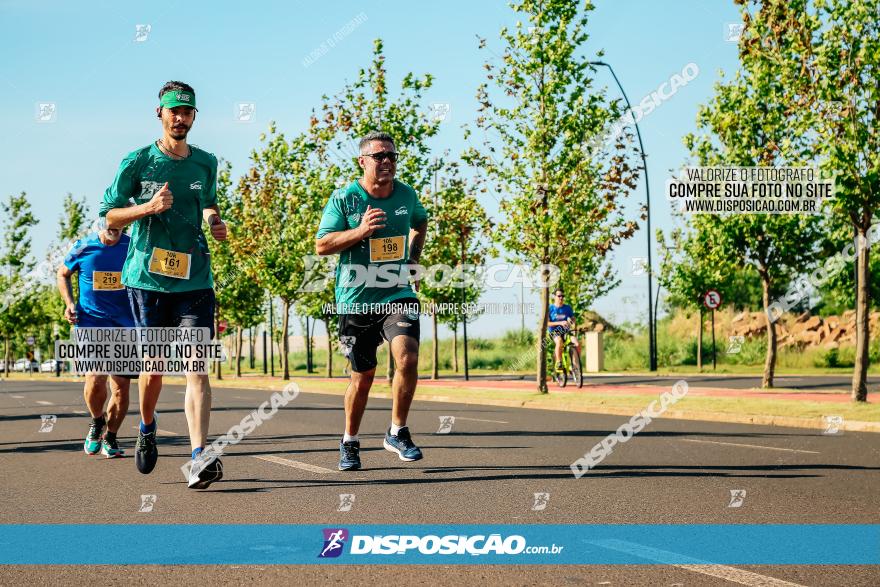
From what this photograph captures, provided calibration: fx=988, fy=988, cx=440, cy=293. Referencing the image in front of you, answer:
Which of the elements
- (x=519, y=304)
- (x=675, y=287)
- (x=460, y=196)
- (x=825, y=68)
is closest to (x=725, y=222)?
(x=825, y=68)

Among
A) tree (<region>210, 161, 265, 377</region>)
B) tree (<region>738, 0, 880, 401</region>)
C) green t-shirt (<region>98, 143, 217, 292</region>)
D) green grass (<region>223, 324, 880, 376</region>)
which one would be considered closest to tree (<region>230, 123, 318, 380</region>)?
tree (<region>210, 161, 265, 377</region>)

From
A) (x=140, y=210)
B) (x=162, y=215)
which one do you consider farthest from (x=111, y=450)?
(x=140, y=210)

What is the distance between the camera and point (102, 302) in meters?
8.80

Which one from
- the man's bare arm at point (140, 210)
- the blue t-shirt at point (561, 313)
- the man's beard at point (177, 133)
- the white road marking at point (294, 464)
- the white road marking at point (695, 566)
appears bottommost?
the white road marking at point (695, 566)

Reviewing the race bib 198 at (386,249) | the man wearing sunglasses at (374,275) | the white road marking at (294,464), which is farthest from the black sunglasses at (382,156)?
the white road marking at (294,464)

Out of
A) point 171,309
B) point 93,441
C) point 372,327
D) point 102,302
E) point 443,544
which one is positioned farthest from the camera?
point 93,441

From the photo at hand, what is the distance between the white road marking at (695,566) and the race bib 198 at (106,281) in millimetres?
5494

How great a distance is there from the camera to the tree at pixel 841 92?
14.4 metres

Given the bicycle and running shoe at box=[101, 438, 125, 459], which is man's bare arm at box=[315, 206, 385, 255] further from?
the bicycle

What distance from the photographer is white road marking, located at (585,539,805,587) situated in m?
4.09

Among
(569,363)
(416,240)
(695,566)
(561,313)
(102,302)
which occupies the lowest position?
(695,566)

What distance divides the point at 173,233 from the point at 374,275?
1395mm

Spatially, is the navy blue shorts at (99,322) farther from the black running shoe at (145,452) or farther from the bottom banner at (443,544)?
the bottom banner at (443,544)

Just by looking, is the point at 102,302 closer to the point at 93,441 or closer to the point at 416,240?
the point at 93,441
